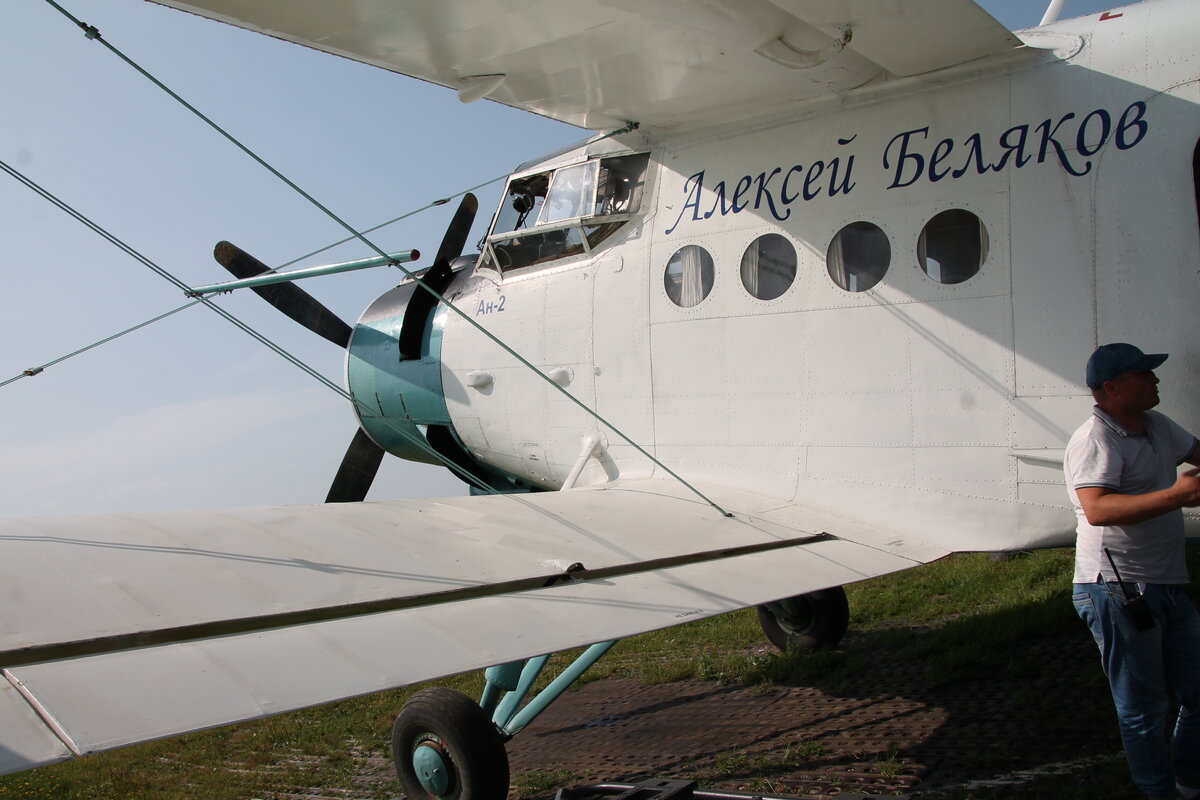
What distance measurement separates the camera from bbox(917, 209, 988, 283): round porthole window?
15.0ft

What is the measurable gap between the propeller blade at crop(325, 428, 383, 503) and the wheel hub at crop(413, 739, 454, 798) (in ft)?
14.6

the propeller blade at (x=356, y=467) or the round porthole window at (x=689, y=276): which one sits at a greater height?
the round porthole window at (x=689, y=276)

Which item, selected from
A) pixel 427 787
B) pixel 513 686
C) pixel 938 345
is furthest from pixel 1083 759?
pixel 427 787

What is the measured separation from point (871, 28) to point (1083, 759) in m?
3.51

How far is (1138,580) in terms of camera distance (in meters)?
3.16

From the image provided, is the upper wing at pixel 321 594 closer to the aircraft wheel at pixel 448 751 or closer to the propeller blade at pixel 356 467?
the aircraft wheel at pixel 448 751

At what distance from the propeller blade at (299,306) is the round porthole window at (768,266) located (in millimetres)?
4406

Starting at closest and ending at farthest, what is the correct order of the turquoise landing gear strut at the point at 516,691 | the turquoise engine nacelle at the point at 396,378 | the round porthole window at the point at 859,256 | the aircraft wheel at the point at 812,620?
the turquoise landing gear strut at the point at 516,691 → the round porthole window at the point at 859,256 → the aircraft wheel at the point at 812,620 → the turquoise engine nacelle at the point at 396,378

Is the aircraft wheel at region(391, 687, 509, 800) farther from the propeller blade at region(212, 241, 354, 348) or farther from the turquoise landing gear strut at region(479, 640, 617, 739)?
the propeller blade at region(212, 241, 354, 348)

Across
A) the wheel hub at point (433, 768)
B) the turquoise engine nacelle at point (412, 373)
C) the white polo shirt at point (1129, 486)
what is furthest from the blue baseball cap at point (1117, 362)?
the turquoise engine nacelle at point (412, 373)

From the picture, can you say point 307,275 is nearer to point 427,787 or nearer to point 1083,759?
point 427,787

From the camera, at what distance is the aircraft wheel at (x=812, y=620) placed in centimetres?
675

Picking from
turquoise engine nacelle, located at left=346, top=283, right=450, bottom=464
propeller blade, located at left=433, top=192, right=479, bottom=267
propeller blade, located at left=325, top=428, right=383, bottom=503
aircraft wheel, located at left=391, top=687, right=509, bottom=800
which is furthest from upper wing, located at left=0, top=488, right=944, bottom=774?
propeller blade, located at left=325, top=428, right=383, bottom=503

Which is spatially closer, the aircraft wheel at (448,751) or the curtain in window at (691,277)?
the aircraft wheel at (448,751)
